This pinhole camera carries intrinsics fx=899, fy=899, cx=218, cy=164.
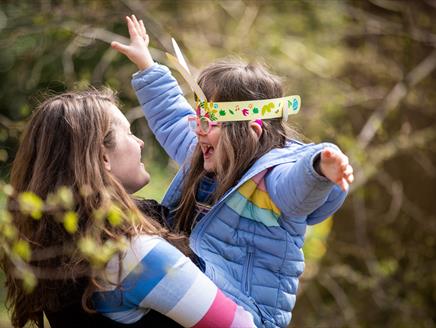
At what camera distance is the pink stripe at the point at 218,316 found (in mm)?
2277

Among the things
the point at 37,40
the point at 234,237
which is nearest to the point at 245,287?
the point at 234,237

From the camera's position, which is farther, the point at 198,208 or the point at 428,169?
the point at 428,169

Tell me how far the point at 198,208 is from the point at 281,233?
0.29 metres

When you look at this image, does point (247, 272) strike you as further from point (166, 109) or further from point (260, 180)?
point (166, 109)

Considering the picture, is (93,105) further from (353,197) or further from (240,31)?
(353,197)

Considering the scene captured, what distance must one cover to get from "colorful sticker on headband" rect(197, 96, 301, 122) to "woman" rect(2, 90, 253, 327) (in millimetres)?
301

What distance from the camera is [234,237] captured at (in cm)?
243

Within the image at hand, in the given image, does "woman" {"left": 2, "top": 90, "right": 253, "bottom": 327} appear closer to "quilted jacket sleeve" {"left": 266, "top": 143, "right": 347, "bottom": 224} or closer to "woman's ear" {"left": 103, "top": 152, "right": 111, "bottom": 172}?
"woman's ear" {"left": 103, "top": 152, "right": 111, "bottom": 172}

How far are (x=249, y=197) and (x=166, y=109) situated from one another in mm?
575

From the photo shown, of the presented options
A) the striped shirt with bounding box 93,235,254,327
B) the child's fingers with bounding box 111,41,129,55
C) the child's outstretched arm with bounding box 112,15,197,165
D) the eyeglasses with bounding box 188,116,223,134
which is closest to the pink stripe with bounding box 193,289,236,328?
the striped shirt with bounding box 93,235,254,327

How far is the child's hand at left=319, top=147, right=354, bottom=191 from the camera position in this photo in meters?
2.03

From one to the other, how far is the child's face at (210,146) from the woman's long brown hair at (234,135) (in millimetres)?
17

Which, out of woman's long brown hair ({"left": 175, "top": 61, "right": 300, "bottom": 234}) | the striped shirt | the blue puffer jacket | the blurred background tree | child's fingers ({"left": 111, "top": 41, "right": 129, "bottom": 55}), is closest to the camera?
the striped shirt

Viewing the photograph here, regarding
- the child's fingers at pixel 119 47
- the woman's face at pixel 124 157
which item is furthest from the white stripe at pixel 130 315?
the child's fingers at pixel 119 47
